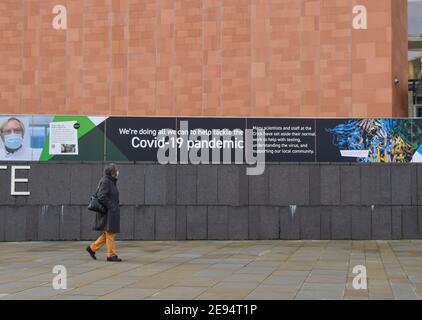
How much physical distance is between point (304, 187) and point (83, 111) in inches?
316

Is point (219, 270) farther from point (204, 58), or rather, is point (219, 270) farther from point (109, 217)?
point (204, 58)

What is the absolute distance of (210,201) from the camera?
14.8m

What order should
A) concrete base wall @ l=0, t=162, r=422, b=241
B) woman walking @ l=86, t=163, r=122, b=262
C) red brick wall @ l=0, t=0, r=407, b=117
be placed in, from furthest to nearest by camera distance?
red brick wall @ l=0, t=0, r=407, b=117 → concrete base wall @ l=0, t=162, r=422, b=241 → woman walking @ l=86, t=163, r=122, b=262

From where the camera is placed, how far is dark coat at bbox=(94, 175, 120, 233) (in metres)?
10.8

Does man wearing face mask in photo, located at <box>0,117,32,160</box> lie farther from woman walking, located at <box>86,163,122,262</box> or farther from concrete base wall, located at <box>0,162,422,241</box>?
A: woman walking, located at <box>86,163,122,262</box>

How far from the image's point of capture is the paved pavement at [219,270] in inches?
294

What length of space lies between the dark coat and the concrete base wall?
12.5ft

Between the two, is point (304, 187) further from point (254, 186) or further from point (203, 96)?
point (203, 96)

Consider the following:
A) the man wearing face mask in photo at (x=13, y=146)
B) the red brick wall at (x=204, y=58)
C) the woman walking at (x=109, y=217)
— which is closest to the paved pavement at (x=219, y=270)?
the woman walking at (x=109, y=217)

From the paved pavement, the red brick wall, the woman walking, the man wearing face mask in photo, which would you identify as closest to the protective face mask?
the man wearing face mask in photo

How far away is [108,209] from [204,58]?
8.60 meters

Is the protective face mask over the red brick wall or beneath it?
beneath
